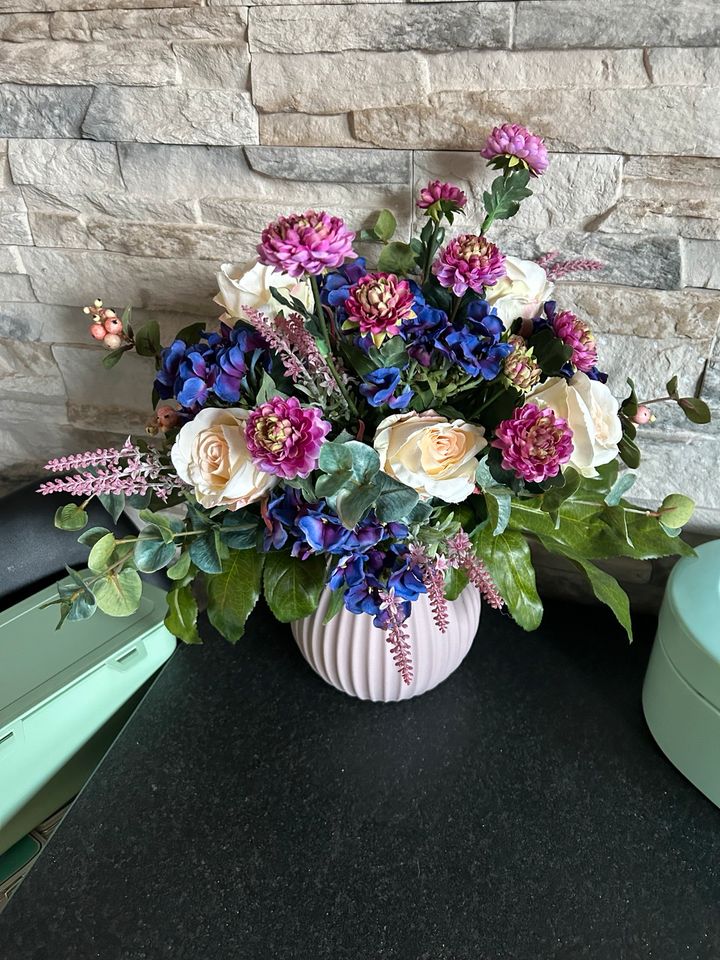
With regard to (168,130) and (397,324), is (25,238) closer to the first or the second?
(168,130)

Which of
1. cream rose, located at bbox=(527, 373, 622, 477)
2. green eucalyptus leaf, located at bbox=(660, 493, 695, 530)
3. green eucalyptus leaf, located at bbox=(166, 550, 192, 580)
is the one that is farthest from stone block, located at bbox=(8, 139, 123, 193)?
green eucalyptus leaf, located at bbox=(660, 493, 695, 530)

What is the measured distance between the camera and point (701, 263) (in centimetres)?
71

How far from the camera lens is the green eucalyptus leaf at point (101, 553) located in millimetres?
582

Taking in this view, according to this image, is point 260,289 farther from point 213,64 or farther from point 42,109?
point 42,109

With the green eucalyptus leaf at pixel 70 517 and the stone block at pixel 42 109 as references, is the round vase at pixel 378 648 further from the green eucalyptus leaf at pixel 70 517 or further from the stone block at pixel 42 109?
the stone block at pixel 42 109

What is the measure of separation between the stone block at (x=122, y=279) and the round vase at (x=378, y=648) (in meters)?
0.40

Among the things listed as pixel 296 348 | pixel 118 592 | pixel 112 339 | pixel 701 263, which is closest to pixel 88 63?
pixel 112 339

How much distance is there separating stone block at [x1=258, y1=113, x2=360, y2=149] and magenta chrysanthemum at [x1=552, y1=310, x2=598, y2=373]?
11.5 inches

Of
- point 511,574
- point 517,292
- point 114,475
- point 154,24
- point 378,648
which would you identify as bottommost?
point 378,648

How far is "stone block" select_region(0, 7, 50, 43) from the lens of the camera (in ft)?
2.43

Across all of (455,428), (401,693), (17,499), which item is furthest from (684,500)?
(17,499)

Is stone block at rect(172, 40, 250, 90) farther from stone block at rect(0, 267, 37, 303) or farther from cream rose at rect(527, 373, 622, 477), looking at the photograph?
cream rose at rect(527, 373, 622, 477)

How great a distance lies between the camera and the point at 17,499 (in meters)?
0.89

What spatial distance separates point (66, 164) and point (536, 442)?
647 mm
